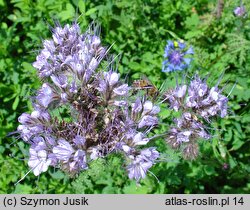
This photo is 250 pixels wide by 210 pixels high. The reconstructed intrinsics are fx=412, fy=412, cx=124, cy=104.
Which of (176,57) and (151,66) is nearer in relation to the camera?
(176,57)

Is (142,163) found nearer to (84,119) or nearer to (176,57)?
(84,119)

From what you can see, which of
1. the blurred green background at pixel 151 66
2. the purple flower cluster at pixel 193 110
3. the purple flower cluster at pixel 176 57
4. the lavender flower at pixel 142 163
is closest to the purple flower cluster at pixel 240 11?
the blurred green background at pixel 151 66

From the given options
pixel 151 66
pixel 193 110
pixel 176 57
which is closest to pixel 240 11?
pixel 176 57

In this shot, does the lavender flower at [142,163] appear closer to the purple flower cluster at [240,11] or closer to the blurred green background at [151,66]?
the blurred green background at [151,66]

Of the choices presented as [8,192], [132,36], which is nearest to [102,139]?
[8,192]

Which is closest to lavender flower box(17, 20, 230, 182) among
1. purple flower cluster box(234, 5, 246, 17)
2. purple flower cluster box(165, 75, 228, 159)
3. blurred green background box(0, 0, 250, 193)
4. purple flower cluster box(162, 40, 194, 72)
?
purple flower cluster box(165, 75, 228, 159)

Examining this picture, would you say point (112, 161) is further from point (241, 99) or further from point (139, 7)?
point (139, 7)

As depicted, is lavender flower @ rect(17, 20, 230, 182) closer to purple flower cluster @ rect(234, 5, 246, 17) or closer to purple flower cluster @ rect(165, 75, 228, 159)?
purple flower cluster @ rect(165, 75, 228, 159)
